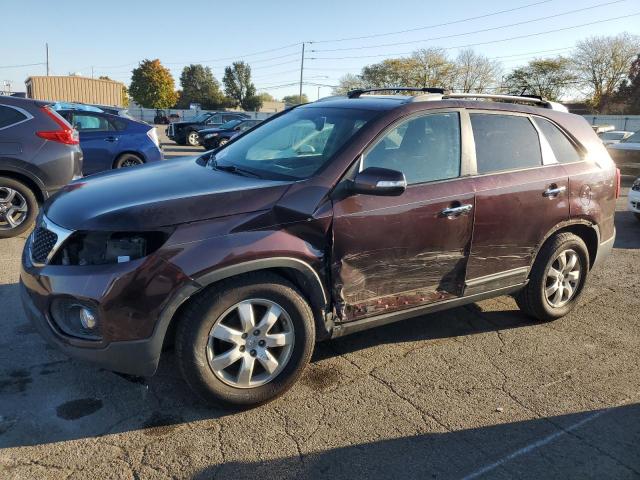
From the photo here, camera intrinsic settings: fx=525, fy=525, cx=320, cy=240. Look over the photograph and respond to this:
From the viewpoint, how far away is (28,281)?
3021 mm

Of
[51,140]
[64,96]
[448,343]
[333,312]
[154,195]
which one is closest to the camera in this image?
[154,195]

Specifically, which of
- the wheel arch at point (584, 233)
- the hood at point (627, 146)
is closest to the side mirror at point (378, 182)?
the wheel arch at point (584, 233)

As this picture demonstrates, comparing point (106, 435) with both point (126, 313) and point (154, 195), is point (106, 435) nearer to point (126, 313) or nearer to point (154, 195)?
point (126, 313)

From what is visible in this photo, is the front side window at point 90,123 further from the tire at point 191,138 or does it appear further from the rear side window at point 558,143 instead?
the tire at point 191,138

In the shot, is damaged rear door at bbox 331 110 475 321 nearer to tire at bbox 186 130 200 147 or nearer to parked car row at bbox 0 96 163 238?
parked car row at bbox 0 96 163 238

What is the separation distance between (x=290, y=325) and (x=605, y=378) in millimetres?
2267

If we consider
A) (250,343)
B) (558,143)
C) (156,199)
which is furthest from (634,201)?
(156,199)

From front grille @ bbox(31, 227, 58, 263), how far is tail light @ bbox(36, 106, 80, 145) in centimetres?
369

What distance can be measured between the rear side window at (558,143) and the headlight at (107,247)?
3.21m

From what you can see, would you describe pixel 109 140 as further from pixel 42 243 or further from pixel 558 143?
pixel 558 143

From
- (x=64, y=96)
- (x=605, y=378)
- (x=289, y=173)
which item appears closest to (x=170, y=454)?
(x=289, y=173)

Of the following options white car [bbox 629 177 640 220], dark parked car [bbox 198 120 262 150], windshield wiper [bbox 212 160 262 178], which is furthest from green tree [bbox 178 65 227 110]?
windshield wiper [bbox 212 160 262 178]

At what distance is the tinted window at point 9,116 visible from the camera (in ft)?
20.4

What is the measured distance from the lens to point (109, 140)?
9.70 metres
